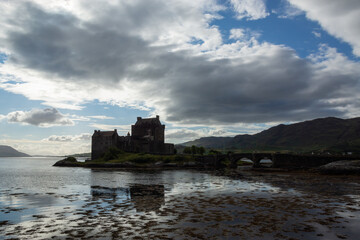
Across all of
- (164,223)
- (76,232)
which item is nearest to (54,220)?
(76,232)

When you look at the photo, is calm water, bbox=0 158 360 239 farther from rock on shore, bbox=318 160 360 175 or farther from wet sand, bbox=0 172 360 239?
rock on shore, bbox=318 160 360 175

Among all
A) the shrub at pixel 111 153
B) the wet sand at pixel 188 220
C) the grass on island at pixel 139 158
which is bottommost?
the wet sand at pixel 188 220

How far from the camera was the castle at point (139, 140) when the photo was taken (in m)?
132

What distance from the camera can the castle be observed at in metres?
132

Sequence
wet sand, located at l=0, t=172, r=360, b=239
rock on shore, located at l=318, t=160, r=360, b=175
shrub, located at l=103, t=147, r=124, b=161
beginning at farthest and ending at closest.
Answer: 1. shrub, located at l=103, t=147, r=124, b=161
2. rock on shore, located at l=318, t=160, r=360, b=175
3. wet sand, located at l=0, t=172, r=360, b=239

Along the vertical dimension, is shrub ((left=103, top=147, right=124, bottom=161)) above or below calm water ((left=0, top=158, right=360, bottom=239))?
above

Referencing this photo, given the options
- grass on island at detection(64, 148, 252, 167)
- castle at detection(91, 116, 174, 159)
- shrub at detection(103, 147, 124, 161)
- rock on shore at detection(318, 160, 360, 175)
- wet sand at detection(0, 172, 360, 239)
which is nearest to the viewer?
wet sand at detection(0, 172, 360, 239)

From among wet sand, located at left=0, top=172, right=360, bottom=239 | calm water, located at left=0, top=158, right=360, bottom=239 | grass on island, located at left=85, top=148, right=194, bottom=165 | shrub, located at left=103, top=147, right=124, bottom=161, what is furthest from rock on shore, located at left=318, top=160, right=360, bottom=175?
shrub, located at left=103, top=147, right=124, bottom=161

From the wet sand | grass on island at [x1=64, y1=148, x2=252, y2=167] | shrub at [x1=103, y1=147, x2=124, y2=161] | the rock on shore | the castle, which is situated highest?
the castle

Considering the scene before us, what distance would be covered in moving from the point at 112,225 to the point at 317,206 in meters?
17.3

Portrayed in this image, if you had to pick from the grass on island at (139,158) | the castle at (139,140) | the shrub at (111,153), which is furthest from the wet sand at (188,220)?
the castle at (139,140)

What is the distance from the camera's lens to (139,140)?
13775cm

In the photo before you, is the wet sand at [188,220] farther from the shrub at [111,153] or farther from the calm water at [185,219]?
the shrub at [111,153]

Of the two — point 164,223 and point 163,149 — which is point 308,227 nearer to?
point 164,223
